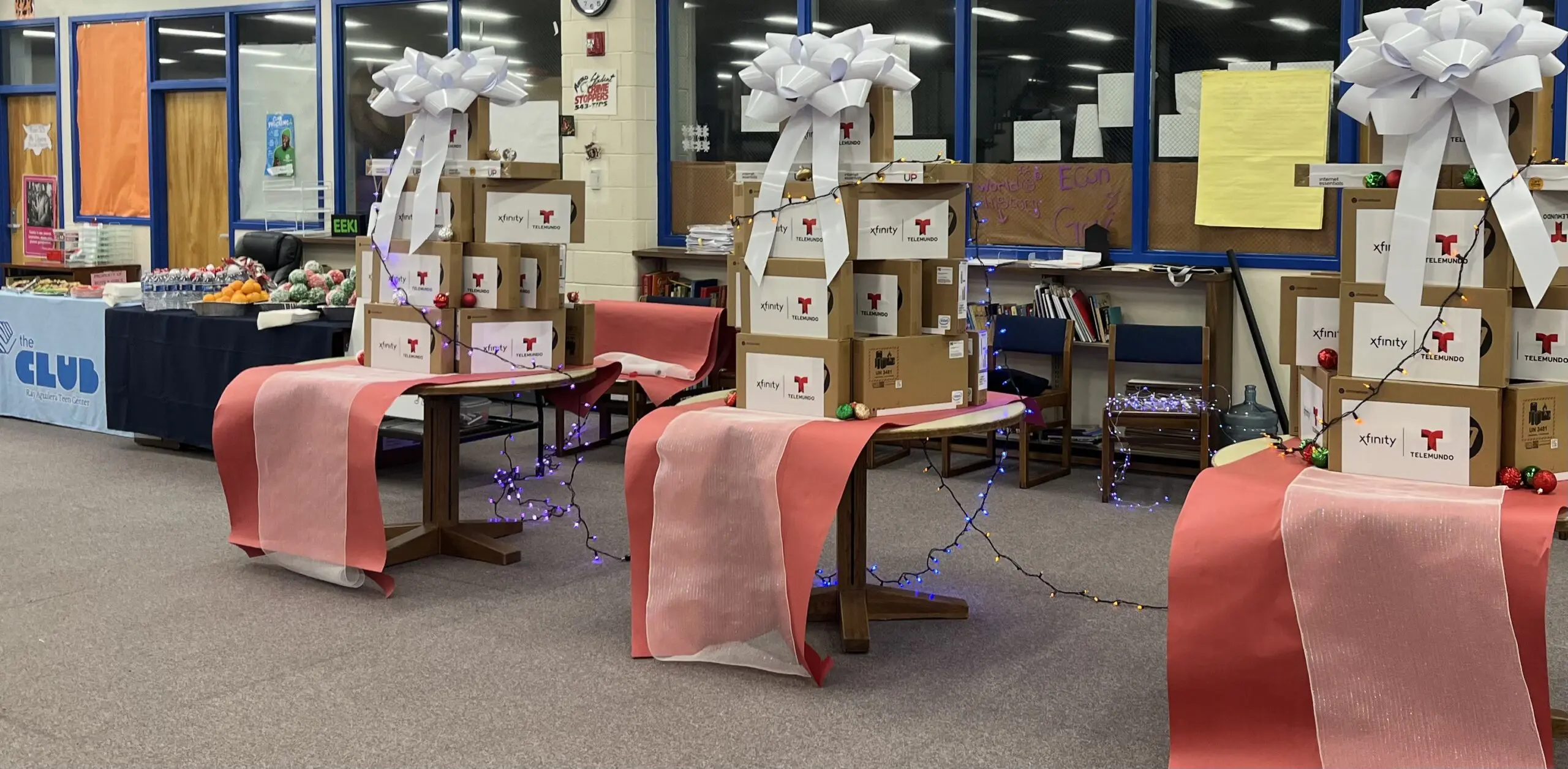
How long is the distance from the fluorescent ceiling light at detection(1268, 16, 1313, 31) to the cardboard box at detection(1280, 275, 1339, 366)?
3197mm

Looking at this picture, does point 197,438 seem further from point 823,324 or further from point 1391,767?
point 1391,767

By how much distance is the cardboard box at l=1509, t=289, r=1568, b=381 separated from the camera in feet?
9.86

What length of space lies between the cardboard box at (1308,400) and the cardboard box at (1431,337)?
0.09m

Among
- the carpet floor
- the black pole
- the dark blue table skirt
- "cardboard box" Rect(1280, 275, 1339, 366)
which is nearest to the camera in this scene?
the carpet floor

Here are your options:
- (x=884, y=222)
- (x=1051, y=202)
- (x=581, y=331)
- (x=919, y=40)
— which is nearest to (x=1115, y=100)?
(x=1051, y=202)

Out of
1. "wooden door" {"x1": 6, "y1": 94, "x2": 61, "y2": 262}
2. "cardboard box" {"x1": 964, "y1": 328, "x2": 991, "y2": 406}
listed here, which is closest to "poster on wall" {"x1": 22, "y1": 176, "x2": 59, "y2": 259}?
"wooden door" {"x1": 6, "y1": 94, "x2": 61, "y2": 262}

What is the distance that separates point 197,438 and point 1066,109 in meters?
4.13

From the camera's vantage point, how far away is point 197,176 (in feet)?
33.2

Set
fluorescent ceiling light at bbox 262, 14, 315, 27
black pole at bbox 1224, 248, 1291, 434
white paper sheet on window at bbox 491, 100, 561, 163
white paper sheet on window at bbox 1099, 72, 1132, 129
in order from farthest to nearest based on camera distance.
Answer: fluorescent ceiling light at bbox 262, 14, 315, 27
white paper sheet on window at bbox 491, 100, 561, 163
white paper sheet on window at bbox 1099, 72, 1132, 129
black pole at bbox 1224, 248, 1291, 434

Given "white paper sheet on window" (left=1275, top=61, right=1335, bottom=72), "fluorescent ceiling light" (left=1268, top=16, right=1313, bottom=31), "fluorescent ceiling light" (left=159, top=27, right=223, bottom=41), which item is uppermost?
"fluorescent ceiling light" (left=159, top=27, right=223, bottom=41)

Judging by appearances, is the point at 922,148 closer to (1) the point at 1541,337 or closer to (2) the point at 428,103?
(2) the point at 428,103

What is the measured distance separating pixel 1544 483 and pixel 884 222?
1.65 metres

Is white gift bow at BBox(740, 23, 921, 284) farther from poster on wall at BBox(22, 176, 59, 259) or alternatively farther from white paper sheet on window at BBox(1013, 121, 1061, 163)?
poster on wall at BBox(22, 176, 59, 259)

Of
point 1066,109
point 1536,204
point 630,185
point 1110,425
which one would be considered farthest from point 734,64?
point 1536,204
